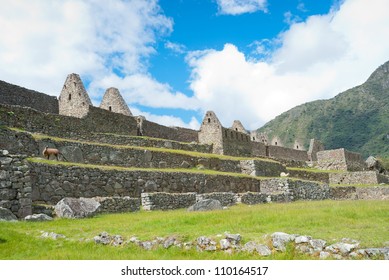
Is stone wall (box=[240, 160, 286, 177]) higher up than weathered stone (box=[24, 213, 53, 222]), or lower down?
higher up

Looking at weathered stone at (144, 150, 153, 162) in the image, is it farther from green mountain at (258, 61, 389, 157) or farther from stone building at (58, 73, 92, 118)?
green mountain at (258, 61, 389, 157)

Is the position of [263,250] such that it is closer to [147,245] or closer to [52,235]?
[147,245]

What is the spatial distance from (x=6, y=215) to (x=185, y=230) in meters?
6.00

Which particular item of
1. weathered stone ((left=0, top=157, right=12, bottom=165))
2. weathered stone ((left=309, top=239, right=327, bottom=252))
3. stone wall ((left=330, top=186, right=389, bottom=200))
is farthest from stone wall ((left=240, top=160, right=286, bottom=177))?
weathered stone ((left=309, top=239, right=327, bottom=252))

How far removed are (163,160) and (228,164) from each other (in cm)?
667

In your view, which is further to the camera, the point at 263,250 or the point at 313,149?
the point at 313,149

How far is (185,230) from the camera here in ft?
33.7

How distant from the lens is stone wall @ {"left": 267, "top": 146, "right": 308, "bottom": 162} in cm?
4833

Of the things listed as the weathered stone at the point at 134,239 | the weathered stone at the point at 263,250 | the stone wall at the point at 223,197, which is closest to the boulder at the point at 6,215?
the weathered stone at the point at 134,239

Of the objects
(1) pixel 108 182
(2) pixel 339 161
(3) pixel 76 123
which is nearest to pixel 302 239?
(1) pixel 108 182

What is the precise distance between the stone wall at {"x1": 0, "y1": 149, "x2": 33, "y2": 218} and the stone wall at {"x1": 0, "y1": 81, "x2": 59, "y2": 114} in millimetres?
13190

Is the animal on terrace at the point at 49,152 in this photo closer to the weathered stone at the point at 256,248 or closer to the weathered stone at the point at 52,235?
the weathered stone at the point at 52,235
